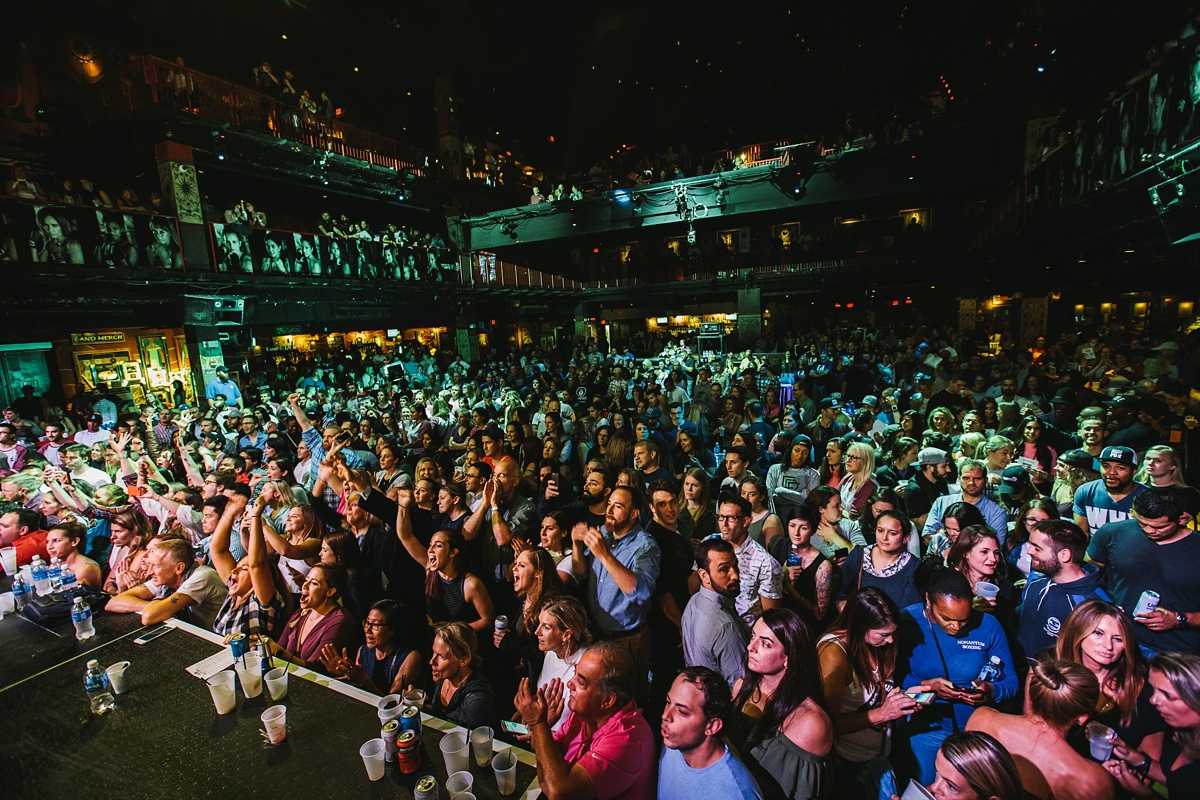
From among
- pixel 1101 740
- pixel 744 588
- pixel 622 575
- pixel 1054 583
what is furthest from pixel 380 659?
pixel 1054 583

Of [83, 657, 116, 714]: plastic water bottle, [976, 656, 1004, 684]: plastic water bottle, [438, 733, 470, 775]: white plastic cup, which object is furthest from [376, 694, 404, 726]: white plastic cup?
[976, 656, 1004, 684]: plastic water bottle

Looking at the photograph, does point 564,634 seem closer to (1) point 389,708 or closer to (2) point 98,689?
(1) point 389,708

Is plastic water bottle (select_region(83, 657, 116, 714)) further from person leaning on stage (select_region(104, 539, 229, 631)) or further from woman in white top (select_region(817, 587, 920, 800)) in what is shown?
Answer: woman in white top (select_region(817, 587, 920, 800))

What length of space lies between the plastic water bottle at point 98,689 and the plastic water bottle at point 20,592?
1.38m

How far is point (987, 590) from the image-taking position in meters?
2.69

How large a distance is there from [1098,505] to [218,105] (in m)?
17.4

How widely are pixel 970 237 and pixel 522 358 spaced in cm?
1574

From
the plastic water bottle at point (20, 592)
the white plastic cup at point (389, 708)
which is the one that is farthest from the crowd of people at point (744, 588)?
the white plastic cup at point (389, 708)

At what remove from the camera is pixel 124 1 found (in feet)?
43.1

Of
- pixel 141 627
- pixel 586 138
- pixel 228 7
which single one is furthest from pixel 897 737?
pixel 586 138

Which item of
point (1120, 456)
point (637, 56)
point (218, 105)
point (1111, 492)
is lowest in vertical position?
point (1111, 492)

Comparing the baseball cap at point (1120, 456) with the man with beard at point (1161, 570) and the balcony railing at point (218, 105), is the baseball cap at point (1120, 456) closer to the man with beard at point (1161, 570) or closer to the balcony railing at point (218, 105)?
the man with beard at point (1161, 570)

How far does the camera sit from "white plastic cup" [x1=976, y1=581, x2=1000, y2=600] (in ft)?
8.79

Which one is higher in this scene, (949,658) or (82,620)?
(82,620)
